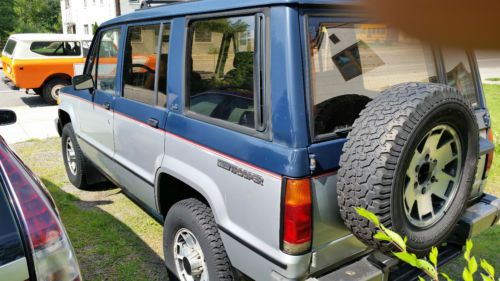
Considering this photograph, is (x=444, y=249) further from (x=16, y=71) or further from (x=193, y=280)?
(x=16, y=71)

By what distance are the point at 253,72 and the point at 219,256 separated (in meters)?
1.11

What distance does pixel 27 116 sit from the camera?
9586 mm

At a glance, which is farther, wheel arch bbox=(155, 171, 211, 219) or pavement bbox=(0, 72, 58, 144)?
pavement bbox=(0, 72, 58, 144)

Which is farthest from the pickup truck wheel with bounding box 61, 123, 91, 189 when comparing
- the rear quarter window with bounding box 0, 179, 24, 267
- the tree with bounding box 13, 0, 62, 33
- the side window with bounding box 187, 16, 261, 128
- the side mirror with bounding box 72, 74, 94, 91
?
the tree with bounding box 13, 0, 62, 33

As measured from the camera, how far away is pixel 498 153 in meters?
5.94

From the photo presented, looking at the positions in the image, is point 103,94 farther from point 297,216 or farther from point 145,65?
point 297,216

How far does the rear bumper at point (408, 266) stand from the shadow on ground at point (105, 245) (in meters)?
1.65

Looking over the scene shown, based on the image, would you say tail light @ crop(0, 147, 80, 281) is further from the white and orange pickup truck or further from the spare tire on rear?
the white and orange pickup truck

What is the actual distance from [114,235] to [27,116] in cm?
695

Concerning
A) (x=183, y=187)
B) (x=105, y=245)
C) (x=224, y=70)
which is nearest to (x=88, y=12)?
(x=105, y=245)

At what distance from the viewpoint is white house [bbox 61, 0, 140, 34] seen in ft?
76.2

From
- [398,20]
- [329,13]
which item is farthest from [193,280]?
[398,20]

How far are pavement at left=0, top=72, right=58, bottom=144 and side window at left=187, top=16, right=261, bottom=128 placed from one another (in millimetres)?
5225

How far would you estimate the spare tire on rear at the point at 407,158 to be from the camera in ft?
6.26
